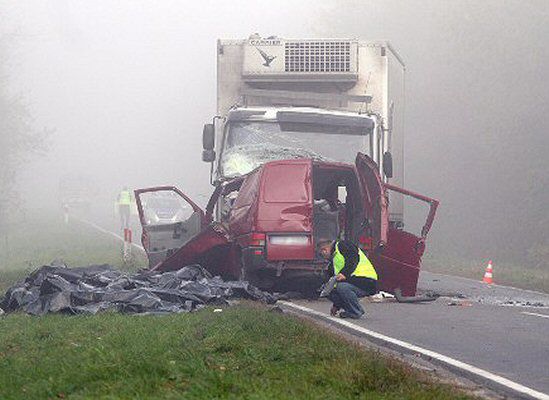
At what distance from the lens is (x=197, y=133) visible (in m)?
110

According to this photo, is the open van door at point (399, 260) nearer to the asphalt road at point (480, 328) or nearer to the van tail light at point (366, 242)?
the van tail light at point (366, 242)

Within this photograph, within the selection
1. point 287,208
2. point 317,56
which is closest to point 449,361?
point 287,208

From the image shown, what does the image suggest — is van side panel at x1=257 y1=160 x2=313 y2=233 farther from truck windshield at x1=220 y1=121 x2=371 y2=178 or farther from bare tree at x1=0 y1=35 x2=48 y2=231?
bare tree at x1=0 y1=35 x2=48 y2=231

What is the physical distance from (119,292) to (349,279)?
2.99 metres

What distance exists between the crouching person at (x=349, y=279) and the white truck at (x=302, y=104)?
4.52 meters

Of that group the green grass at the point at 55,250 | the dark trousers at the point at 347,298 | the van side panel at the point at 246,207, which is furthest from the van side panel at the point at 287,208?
the green grass at the point at 55,250

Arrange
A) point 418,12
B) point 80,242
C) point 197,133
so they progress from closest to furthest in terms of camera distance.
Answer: point 80,242 < point 418,12 < point 197,133

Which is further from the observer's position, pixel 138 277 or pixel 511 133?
pixel 511 133

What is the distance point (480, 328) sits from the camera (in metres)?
11.6

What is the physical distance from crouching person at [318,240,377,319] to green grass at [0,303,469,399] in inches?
72.6

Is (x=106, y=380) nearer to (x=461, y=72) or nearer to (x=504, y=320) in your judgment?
(x=504, y=320)

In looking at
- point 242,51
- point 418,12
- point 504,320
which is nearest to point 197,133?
point 418,12

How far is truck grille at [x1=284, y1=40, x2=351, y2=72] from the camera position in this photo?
1856 centimetres

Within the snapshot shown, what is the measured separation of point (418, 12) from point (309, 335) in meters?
41.0
